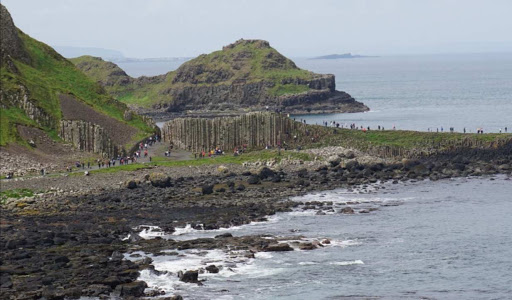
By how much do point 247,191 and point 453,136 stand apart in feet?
129

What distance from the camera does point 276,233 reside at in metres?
77.4

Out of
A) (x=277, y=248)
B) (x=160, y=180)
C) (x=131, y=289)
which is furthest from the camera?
(x=160, y=180)

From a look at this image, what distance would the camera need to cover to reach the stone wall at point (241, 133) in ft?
423

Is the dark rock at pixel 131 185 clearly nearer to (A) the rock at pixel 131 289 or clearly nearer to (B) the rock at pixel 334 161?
(B) the rock at pixel 334 161

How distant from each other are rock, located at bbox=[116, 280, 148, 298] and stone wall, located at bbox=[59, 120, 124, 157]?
63.1 meters

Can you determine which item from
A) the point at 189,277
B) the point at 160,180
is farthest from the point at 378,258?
the point at 160,180

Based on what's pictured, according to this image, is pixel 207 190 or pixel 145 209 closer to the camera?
pixel 145 209

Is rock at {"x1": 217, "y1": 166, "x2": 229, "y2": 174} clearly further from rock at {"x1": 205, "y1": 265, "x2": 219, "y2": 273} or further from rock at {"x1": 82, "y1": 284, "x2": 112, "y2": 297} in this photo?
A: rock at {"x1": 82, "y1": 284, "x2": 112, "y2": 297}

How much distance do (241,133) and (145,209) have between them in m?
41.9

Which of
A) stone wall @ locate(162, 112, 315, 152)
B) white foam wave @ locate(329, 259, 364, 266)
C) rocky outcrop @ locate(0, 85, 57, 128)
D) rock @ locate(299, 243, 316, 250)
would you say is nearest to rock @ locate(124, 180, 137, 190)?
stone wall @ locate(162, 112, 315, 152)

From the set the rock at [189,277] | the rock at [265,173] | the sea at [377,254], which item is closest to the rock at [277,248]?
the sea at [377,254]

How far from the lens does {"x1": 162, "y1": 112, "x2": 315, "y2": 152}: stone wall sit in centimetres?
12900

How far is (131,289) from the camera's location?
58312 mm

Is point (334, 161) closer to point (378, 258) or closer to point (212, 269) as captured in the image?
point (378, 258)
